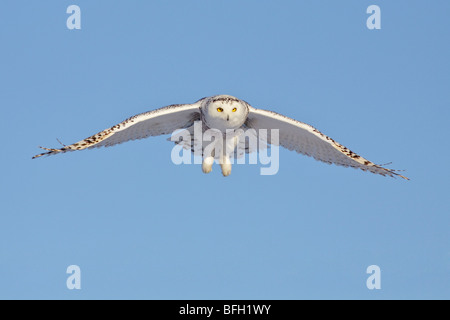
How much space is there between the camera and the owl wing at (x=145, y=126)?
2042cm

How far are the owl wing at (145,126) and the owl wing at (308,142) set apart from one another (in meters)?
1.52

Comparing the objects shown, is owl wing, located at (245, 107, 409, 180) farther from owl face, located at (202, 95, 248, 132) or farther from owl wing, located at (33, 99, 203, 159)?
owl wing, located at (33, 99, 203, 159)

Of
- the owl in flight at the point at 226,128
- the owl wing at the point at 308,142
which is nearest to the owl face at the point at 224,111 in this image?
the owl in flight at the point at 226,128

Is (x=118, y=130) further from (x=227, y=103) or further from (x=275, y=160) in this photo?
(x=275, y=160)

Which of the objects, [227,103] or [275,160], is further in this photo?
[275,160]

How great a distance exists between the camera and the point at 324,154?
22094mm

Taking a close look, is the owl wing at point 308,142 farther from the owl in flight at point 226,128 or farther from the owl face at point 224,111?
the owl face at point 224,111

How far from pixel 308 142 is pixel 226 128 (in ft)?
7.13

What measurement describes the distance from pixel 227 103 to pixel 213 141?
1.77m

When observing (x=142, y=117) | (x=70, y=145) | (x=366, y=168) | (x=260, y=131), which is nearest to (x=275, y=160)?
(x=260, y=131)

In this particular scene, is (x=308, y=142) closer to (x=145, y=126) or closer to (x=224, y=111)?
(x=224, y=111)

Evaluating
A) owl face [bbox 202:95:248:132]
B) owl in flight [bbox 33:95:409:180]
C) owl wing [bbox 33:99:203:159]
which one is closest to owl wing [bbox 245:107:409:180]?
owl in flight [bbox 33:95:409:180]

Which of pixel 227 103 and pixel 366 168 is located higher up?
pixel 227 103

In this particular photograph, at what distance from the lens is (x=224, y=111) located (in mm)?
20734
